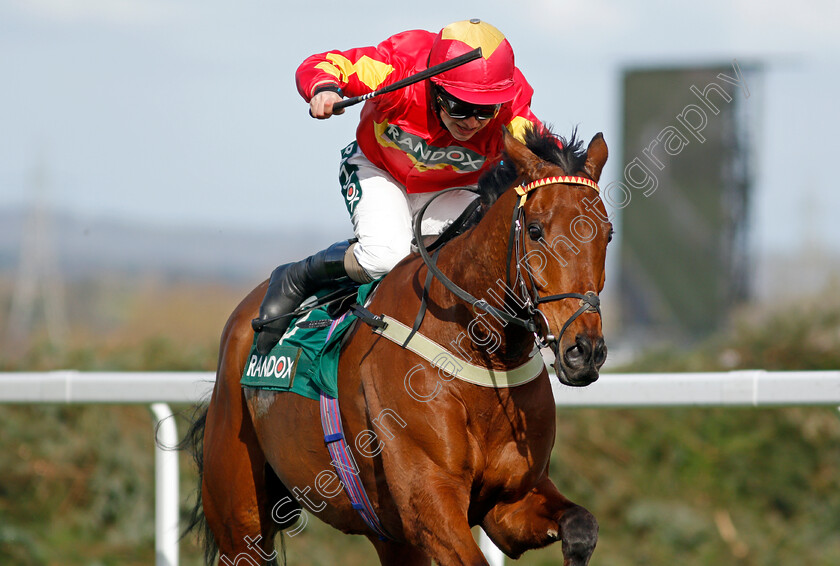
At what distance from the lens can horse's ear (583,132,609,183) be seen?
3080mm

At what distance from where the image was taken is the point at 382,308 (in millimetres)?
3566

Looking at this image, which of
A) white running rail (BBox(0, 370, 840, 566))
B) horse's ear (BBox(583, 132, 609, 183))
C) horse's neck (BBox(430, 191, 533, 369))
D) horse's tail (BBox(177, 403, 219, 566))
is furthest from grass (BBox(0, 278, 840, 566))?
horse's ear (BBox(583, 132, 609, 183))

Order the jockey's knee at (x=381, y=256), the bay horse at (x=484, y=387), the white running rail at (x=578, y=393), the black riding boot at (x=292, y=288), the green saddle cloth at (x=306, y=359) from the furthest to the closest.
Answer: the white running rail at (x=578, y=393) → the black riding boot at (x=292, y=288) → the jockey's knee at (x=381, y=256) → the green saddle cloth at (x=306, y=359) → the bay horse at (x=484, y=387)

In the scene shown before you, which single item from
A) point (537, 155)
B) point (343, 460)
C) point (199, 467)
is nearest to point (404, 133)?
point (537, 155)

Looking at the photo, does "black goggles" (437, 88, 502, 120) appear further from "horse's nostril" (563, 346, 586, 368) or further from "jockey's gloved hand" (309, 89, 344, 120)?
"horse's nostril" (563, 346, 586, 368)

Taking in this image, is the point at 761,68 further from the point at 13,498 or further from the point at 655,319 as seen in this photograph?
the point at 13,498

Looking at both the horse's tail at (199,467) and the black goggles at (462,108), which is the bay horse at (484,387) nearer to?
the black goggles at (462,108)

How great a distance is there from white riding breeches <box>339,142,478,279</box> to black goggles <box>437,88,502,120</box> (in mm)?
315

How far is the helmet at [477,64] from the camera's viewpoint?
3426mm

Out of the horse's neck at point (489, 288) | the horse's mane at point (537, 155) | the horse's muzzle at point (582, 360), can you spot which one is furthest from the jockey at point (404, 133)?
the horse's muzzle at point (582, 360)

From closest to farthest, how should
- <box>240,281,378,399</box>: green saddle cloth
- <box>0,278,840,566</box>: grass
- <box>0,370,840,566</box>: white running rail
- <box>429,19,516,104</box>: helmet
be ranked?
<box>429,19,516,104</box>: helmet, <box>240,281,378,399</box>: green saddle cloth, <box>0,370,840,566</box>: white running rail, <box>0,278,840,566</box>: grass

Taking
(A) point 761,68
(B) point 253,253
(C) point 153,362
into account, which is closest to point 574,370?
(C) point 153,362

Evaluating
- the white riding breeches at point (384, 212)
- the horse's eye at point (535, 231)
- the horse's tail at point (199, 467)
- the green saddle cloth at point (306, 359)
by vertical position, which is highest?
the horse's eye at point (535, 231)

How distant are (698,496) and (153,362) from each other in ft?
14.8
